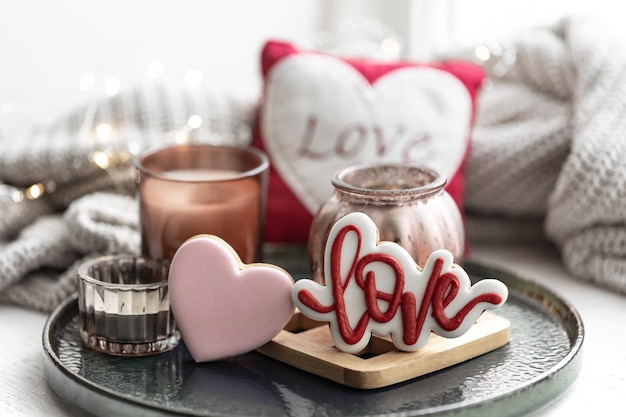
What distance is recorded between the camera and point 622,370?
28.4 inches

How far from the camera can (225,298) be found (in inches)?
25.9

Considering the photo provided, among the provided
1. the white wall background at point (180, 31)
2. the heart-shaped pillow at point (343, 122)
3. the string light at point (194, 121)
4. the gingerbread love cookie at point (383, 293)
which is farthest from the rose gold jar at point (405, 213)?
the white wall background at point (180, 31)

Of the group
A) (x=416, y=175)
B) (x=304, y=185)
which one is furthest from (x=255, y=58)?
(x=416, y=175)

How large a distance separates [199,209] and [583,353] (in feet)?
1.13

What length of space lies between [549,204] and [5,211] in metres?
0.58

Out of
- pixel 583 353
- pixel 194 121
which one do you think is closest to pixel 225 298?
pixel 583 353

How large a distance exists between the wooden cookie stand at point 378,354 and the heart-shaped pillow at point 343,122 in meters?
0.27

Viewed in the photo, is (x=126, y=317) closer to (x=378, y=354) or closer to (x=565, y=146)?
(x=378, y=354)

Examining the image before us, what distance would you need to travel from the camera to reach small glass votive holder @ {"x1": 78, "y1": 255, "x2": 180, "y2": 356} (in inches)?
26.7

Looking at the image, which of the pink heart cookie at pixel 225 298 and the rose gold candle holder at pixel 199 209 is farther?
the rose gold candle holder at pixel 199 209

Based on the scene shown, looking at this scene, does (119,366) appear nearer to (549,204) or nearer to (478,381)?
(478,381)

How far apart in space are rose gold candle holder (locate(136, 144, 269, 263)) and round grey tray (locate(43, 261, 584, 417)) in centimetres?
11

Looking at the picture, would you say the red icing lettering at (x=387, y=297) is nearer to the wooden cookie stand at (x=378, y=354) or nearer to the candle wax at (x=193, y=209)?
the wooden cookie stand at (x=378, y=354)

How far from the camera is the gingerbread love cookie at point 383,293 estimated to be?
24.7 inches
